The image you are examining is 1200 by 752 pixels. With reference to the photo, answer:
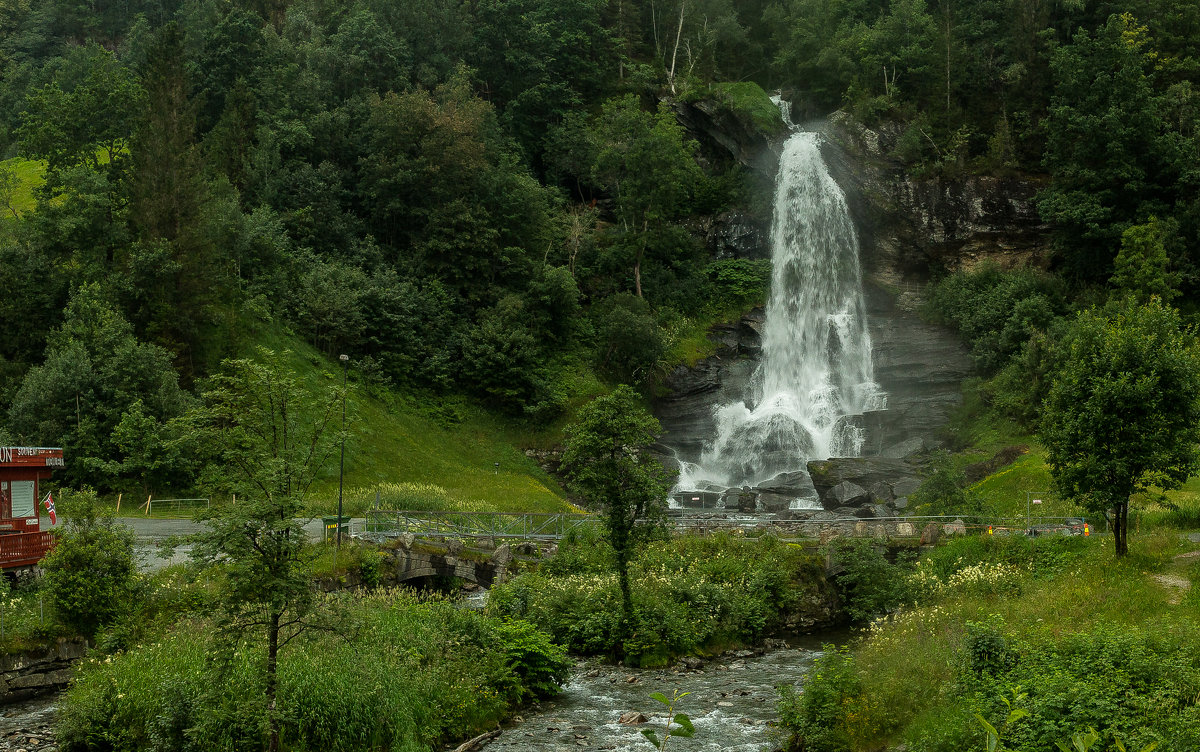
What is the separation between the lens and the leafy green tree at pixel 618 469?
23.7m

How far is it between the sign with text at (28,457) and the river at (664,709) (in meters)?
16.7

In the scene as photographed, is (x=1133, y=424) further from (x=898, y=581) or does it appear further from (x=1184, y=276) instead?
(x=1184, y=276)

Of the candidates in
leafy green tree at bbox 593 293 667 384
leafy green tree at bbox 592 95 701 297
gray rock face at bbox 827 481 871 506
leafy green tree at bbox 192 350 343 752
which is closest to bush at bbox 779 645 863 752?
leafy green tree at bbox 192 350 343 752

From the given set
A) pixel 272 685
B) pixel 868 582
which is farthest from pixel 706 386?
pixel 272 685

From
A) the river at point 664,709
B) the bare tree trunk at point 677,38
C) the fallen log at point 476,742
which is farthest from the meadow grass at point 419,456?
the bare tree trunk at point 677,38

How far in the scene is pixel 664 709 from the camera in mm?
20328

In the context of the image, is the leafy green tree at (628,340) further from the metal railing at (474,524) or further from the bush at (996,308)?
the metal railing at (474,524)

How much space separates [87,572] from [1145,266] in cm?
4838

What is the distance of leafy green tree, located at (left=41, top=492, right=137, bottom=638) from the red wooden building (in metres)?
3.74

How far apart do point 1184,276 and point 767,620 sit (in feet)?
119

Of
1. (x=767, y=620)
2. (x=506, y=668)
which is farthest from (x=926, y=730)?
(x=767, y=620)

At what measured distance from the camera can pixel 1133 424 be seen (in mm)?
21938

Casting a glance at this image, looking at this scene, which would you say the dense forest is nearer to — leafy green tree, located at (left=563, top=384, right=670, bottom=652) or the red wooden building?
the red wooden building

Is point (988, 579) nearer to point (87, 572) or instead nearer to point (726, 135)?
point (87, 572)
